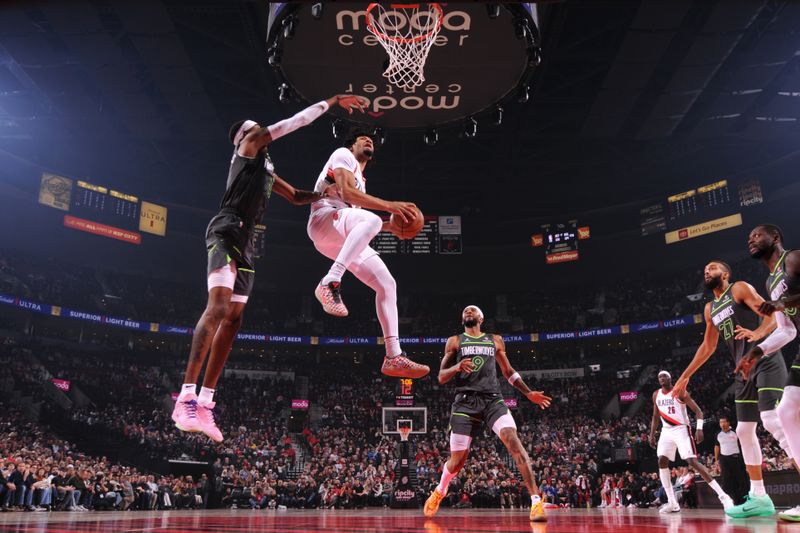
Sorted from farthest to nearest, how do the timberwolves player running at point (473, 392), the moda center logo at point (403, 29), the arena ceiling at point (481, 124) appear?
the arena ceiling at point (481, 124) < the moda center logo at point (403, 29) < the timberwolves player running at point (473, 392)

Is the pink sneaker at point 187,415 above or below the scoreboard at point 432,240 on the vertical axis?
below

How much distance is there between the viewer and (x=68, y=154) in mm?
26516

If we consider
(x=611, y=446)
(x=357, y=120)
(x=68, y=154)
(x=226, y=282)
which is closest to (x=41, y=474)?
(x=357, y=120)

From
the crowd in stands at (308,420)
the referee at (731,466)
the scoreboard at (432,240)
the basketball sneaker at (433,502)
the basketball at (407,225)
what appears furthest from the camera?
the scoreboard at (432,240)

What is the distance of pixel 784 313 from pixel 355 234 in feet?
12.8

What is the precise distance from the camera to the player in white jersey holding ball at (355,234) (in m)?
4.74

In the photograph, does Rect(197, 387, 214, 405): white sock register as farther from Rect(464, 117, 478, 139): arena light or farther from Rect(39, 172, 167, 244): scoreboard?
Rect(39, 172, 167, 244): scoreboard

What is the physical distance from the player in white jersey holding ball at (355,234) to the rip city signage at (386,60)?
181 inches

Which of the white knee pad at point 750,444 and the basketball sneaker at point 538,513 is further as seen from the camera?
the white knee pad at point 750,444

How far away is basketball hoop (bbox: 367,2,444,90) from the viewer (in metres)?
9.42

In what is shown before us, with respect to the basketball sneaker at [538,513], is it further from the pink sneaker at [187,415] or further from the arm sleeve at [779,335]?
the pink sneaker at [187,415]

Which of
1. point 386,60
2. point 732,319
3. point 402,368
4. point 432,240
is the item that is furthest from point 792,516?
point 432,240

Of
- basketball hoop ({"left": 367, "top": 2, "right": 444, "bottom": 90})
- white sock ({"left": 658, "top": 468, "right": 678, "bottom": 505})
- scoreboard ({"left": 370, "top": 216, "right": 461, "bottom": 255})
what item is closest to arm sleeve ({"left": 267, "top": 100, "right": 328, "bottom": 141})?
basketball hoop ({"left": 367, "top": 2, "right": 444, "bottom": 90})

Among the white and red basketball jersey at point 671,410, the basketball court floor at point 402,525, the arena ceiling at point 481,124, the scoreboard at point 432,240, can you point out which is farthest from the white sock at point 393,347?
the scoreboard at point 432,240
